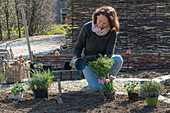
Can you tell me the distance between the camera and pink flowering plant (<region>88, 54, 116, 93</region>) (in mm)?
3496

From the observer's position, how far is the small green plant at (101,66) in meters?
3.49

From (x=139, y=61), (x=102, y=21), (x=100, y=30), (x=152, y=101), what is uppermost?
(x=102, y=21)

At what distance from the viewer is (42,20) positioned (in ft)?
49.7

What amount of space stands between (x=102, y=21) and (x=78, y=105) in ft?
3.78

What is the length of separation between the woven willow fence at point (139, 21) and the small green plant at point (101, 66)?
13.9 feet

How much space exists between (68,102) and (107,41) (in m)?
1.03

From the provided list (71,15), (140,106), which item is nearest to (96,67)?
(140,106)

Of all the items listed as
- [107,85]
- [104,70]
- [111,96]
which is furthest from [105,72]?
[111,96]

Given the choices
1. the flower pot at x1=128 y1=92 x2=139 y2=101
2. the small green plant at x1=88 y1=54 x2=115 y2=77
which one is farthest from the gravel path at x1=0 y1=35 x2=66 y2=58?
the flower pot at x1=128 y1=92 x2=139 y2=101

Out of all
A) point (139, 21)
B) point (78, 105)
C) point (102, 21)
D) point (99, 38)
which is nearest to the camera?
point (78, 105)

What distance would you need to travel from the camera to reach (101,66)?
138 inches

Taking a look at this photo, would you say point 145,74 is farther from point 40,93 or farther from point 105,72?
point 40,93

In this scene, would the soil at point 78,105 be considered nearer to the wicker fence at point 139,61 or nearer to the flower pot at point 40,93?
the flower pot at point 40,93

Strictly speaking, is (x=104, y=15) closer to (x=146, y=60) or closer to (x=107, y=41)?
(x=107, y=41)
